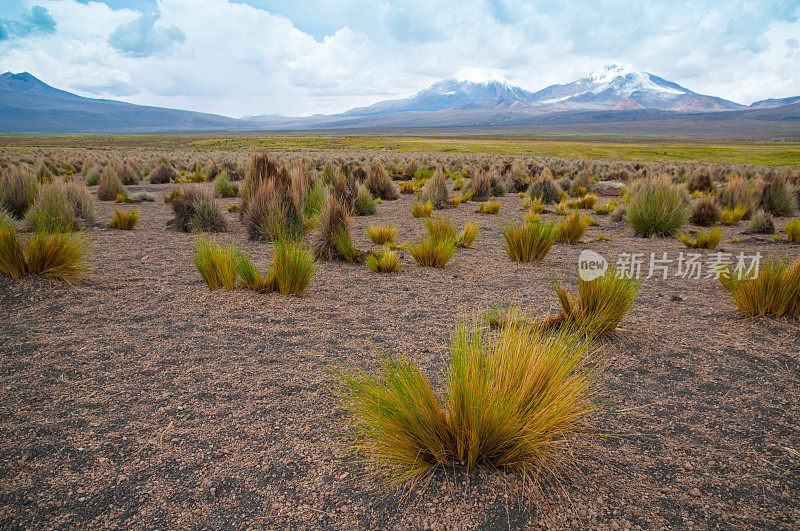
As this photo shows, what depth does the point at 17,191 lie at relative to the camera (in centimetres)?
1004

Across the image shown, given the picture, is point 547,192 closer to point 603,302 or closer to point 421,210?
point 421,210

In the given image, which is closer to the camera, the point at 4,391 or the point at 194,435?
the point at 194,435

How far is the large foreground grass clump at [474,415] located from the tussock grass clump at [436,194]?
10530 millimetres

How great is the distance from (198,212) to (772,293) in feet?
28.7

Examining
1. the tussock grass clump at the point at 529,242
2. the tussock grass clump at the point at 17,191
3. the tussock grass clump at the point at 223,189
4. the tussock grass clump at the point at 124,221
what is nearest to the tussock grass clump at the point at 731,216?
the tussock grass clump at the point at 529,242

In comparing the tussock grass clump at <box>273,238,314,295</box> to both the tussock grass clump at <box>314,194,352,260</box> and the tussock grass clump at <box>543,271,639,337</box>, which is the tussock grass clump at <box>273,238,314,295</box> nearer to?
the tussock grass clump at <box>314,194,352,260</box>

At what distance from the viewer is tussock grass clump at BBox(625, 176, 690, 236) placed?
932 centimetres

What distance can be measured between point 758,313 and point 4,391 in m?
6.29

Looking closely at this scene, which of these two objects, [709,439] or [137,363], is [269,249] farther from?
[709,439]

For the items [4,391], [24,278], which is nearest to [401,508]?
[4,391]

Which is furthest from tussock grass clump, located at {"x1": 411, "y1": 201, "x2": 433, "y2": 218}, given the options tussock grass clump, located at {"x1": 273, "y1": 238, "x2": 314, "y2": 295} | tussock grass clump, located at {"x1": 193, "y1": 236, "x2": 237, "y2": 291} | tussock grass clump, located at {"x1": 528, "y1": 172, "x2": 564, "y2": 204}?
tussock grass clump, located at {"x1": 193, "y1": 236, "x2": 237, "y2": 291}

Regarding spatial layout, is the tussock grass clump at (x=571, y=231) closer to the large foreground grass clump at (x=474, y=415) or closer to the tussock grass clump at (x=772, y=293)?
the tussock grass clump at (x=772, y=293)

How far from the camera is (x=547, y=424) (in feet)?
7.32

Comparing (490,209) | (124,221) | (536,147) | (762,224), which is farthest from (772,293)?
(536,147)
